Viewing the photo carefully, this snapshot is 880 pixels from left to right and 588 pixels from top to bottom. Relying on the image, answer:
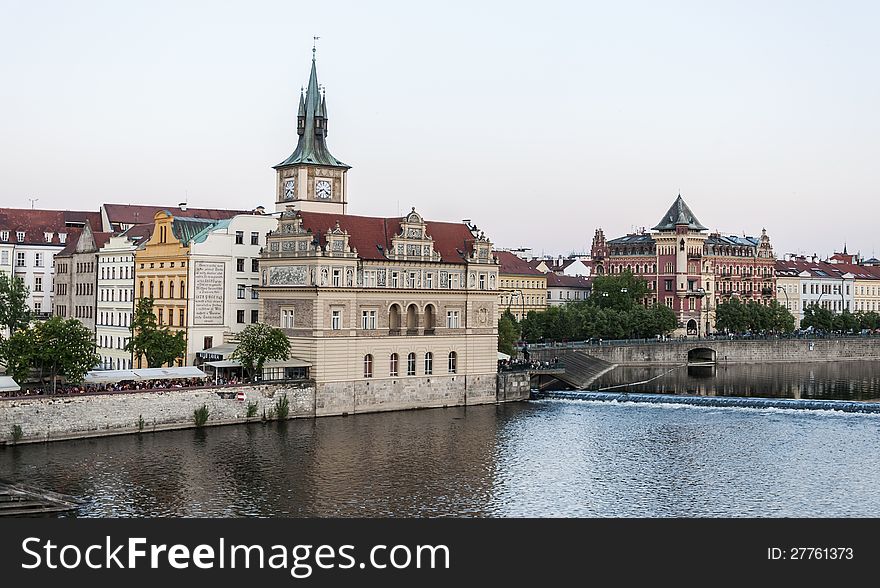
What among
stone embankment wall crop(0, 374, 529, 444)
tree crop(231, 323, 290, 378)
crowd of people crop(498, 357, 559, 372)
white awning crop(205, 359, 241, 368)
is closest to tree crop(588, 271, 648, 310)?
crowd of people crop(498, 357, 559, 372)

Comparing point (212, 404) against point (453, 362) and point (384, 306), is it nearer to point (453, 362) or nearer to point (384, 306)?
point (384, 306)

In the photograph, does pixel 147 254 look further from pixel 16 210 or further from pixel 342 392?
pixel 16 210

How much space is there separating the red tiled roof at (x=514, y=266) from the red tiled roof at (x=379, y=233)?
69503mm

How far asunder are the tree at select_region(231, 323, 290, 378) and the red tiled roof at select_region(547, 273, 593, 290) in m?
97.9

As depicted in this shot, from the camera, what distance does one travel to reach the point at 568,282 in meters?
184

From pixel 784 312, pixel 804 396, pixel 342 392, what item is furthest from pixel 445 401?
pixel 784 312

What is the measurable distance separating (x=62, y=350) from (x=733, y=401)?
48397 millimetres

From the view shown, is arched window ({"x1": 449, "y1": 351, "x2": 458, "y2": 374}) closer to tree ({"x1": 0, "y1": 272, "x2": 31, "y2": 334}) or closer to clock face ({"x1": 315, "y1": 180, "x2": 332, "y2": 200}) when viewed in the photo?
clock face ({"x1": 315, "y1": 180, "x2": 332, "y2": 200})

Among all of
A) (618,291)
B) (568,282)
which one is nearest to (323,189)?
(618,291)

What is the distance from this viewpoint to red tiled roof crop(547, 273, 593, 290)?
180250 millimetres

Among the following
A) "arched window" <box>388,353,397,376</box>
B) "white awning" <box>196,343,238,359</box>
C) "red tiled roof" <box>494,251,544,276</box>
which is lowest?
"arched window" <box>388,353,397,376</box>

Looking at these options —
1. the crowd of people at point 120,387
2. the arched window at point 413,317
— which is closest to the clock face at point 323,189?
the arched window at point 413,317

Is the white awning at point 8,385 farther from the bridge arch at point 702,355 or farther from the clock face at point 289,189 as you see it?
the bridge arch at point 702,355

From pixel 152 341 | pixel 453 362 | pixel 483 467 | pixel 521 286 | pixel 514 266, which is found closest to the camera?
pixel 483 467
